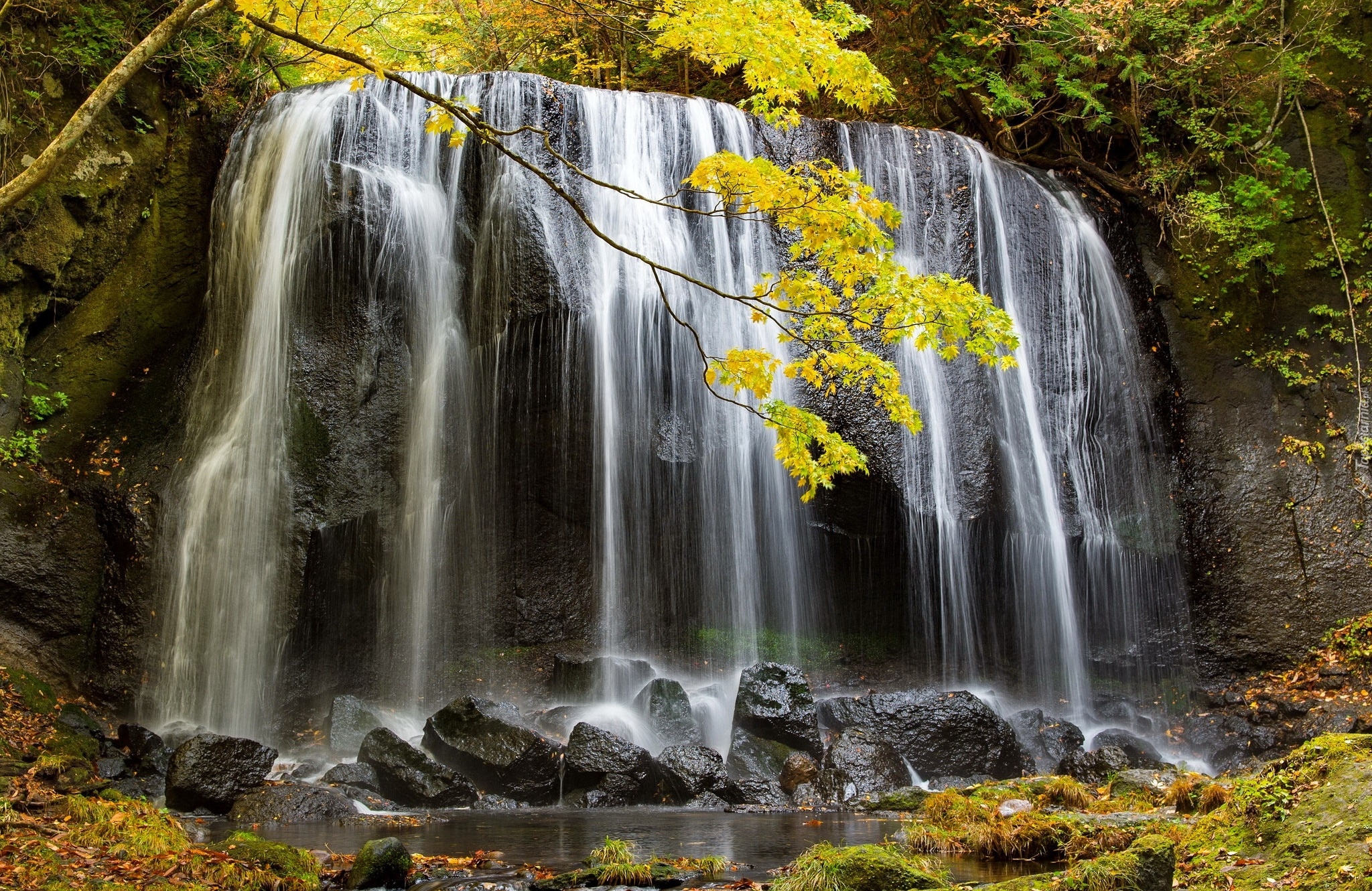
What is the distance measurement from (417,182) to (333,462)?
386 centimetres

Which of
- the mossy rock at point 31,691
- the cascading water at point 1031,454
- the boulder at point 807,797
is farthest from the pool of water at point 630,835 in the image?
the cascading water at point 1031,454

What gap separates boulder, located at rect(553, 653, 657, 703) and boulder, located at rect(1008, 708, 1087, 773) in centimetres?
439

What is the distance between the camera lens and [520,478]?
12.2 meters

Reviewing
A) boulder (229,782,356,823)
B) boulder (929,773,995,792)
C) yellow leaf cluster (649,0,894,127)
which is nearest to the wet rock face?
boulder (929,773,995,792)

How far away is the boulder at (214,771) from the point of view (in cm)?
786

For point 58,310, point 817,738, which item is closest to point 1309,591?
point 817,738

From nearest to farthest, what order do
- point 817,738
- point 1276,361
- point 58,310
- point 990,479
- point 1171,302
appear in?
point 817,738 → point 58,310 → point 990,479 → point 1276,361 → point 1171,302

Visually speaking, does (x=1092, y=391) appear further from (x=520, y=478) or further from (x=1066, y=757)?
(x=520, y=478)

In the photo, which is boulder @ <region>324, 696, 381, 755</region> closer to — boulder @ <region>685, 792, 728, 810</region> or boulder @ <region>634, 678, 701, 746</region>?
boulder @ <region>634, 678, 701, 746</region>

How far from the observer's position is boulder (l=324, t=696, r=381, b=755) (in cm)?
1008

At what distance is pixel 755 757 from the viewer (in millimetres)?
9391

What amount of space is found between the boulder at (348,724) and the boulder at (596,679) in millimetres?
2168

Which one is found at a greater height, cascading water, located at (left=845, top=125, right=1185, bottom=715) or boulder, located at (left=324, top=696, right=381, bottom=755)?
cascading water, located at (left=845, top=125, right=1185, bottom=715)

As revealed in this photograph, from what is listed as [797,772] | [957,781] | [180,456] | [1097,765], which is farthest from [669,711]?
[180,456]
